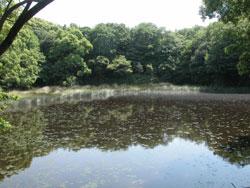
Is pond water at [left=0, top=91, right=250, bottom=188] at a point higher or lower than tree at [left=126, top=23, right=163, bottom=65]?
lower

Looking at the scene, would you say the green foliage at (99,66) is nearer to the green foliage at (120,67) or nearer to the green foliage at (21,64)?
the green foliage at (120,67)

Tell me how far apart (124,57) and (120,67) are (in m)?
2.78

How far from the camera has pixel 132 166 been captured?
1298 cm

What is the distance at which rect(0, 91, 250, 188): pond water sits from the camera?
11.5 metres

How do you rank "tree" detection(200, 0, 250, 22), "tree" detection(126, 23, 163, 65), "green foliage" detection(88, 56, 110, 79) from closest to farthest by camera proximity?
"tree" detection(200, 0, 250, 22), "green foliage" detection(88, 56, 110, 79), "tree" detection(126, 23, 163, 65)

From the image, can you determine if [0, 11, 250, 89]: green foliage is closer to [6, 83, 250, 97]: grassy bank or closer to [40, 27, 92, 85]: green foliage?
[40, 27, 92, 85]: green foliage

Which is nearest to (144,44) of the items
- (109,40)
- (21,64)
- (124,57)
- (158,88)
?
(124,57)

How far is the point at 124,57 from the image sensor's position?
60.8m

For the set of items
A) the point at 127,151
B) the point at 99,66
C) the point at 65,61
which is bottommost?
the point at 127,151

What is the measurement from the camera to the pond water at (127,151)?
37.6 feet

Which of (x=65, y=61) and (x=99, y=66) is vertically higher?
(x=65, y=61)

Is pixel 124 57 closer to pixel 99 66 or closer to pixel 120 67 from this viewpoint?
pixel 120 67

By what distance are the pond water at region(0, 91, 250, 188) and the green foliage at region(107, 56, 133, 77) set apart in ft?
109

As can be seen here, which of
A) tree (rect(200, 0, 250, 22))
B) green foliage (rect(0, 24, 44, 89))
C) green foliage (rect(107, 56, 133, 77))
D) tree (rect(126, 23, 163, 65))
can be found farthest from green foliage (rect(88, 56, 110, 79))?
tree (rect(200, 0, 250, 22))
